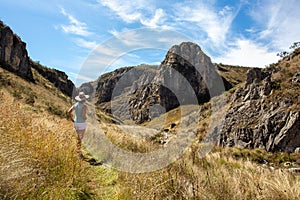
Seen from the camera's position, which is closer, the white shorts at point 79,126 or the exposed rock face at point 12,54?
the white shorts at point 79,126

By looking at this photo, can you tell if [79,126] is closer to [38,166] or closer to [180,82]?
[38,166]

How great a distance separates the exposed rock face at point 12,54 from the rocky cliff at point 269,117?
3926 centimetres

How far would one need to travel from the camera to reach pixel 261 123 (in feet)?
87.1

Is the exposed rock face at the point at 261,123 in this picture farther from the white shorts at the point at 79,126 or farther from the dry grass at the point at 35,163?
the dry grass at the point at 35,163

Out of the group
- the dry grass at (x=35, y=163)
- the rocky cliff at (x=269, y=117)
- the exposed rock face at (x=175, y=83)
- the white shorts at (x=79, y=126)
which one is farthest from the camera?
the exposed rock face at (x=175, y=83)

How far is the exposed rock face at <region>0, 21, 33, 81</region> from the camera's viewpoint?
1861 inches

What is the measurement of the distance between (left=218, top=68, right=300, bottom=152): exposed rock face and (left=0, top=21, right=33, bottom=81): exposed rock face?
1536 inches

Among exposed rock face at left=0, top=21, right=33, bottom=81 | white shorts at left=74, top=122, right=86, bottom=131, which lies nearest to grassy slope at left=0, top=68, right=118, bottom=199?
white shorts at left=74, top=122, right=86, bottom=131

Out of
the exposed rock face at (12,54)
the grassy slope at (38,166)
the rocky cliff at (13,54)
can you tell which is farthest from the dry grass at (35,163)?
the exposed rock face at (12,54)

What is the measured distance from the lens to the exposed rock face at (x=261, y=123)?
2200 centimetres

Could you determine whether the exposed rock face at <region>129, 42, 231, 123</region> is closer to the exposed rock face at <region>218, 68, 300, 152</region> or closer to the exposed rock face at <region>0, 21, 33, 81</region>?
the exposed rock face at <region>0, 21, 33, 81</region>

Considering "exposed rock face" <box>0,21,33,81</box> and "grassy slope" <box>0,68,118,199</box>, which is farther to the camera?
"exposed rock face" <box>0,21,33,81</box>

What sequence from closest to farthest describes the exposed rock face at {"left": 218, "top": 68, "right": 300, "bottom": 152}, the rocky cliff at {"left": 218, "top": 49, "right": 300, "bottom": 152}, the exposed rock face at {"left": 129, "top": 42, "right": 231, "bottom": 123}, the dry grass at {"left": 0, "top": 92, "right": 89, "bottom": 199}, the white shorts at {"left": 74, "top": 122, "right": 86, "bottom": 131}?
1. the dry grass at {"left": 0, "top": 92, "right": 89, "bottom": 199}
2. the white shorts at {"left": 74, "top": 122, "right": 86, "bottom": 131}
3. the exposed rock face at {"left": 218, "top": 68, "right": 300, "bottom": 152}
4. the rocky cliff at {"left": 218, "top": 49, "right": 300, "bottom": 152}
5. the exposed rock face at {"left": 129, "top": 42, "right": 231, "bottom": 123}

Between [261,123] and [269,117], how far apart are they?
3.54 feet
